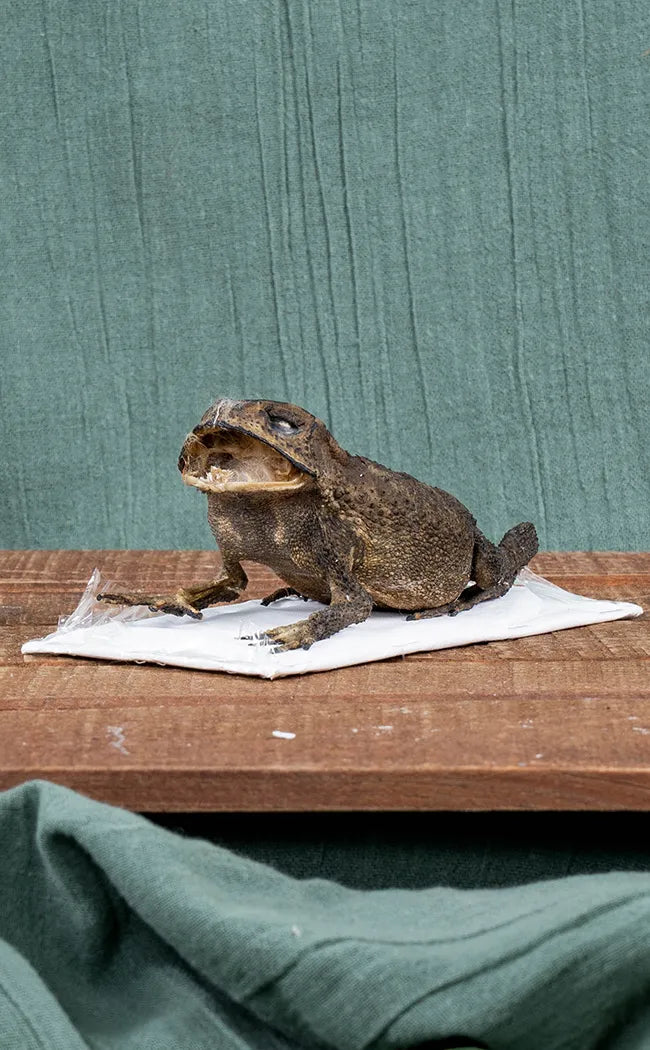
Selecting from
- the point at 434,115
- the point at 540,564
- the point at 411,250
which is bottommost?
the point at 540,564

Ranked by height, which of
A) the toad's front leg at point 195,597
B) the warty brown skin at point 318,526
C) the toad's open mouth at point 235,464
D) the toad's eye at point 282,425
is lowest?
the toad's front leg at point 195,597

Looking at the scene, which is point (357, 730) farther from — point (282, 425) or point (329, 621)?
point (282, 425)

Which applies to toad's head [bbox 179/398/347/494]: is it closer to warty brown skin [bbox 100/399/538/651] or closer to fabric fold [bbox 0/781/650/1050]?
warty brown skin [bbox 100/399/538/651]

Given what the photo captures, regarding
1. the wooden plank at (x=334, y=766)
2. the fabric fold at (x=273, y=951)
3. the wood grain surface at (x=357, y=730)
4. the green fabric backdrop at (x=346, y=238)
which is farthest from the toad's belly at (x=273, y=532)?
the green fabric backdrop at (x=346, y=238)

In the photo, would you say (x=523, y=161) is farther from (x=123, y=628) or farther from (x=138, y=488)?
(x=123, y=628)

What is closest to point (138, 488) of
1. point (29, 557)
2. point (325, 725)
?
point (29, 557)

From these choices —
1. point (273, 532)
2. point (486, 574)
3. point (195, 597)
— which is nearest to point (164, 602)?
point (195, 597)

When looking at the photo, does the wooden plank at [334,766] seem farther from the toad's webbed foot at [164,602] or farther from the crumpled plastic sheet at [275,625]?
the toad's webbed foot at [164,602]
